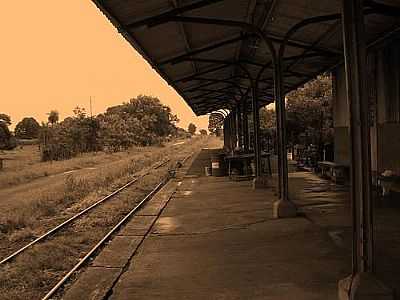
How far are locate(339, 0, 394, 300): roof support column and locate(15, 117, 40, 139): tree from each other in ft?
445

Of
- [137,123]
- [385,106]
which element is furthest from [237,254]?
[137,123]

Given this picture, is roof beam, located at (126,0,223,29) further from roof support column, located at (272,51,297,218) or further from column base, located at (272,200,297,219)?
column base, located at (272,200,297,219)

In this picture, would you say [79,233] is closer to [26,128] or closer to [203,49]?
[203,49]

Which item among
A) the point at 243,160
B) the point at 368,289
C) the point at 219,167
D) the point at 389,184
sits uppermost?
the point at 243,160

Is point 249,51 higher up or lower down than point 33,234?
higher up

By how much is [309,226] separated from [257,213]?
6.89ft

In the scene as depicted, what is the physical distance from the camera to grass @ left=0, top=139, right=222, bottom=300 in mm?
7680

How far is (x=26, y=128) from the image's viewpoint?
136125 mm

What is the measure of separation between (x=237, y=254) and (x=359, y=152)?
331cm

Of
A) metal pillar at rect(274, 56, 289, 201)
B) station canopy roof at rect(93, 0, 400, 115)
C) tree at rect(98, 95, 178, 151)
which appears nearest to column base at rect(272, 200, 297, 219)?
metal pillar at rect(274, 56, 289, 201)

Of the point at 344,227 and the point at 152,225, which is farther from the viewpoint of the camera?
the point at 152,225

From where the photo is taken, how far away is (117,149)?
230 feet

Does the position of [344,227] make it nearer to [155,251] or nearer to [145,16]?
[155,251]

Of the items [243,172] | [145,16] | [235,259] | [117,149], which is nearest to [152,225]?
[235,259]
